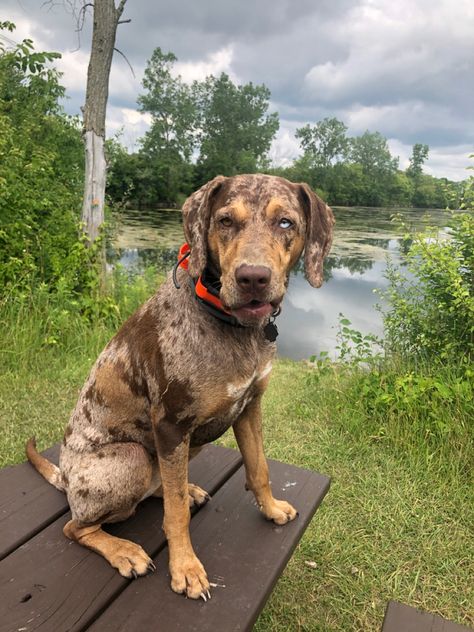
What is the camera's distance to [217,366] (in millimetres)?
1812

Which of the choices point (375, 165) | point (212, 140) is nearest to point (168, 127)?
point (212, 140)

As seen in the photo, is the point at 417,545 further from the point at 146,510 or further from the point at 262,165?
the point at 262,165

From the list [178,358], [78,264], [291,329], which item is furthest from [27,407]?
[291,329]

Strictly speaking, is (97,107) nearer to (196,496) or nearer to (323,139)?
(196,496)

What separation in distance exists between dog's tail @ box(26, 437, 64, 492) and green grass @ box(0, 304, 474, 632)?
1398mm

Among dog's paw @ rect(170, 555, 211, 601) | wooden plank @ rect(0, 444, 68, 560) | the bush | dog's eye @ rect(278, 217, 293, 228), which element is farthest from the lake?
wooden plank @ rect(0, 444, 68, 560)

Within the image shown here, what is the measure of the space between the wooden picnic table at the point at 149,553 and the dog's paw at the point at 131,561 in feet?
0.09

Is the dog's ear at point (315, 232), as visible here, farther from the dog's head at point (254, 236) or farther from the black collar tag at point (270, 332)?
the black collar tag at point (270, 332)

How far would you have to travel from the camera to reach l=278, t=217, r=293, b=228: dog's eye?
1819mm

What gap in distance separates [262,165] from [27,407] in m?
31.3

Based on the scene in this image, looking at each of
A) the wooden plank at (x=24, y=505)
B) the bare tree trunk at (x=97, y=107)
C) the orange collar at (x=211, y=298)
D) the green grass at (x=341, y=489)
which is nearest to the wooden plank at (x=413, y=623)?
the green grass at (x=341, y=489)

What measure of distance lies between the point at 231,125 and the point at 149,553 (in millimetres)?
38957

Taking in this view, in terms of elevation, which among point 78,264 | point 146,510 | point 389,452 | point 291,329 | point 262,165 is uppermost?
point 262,165

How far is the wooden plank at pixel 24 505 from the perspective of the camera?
1962 mm
